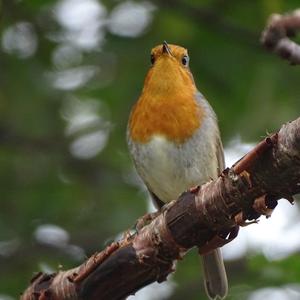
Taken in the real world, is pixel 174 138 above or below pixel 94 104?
below

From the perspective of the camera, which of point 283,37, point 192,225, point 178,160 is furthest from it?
point 178,160

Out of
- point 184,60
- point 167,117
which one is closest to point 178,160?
point 167,117

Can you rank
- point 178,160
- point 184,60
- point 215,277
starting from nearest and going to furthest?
point 178,160 < point 215,277 < point 184,60

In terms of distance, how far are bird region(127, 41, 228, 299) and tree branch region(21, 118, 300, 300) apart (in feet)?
6.25

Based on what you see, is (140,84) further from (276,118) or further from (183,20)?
(276,118)

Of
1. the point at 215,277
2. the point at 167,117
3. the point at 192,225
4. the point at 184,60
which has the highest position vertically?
the point at 184,60

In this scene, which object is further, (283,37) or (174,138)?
(174,138)

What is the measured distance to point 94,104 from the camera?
6.91 metres

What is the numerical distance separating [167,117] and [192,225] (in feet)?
7.64

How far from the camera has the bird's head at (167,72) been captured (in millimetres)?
5619

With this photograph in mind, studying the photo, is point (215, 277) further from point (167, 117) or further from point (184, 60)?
point (184, 60)

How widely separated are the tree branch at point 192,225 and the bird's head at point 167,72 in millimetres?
2295

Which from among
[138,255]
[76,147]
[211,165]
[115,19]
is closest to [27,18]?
[115,19]

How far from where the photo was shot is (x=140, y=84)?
21.7 ft
